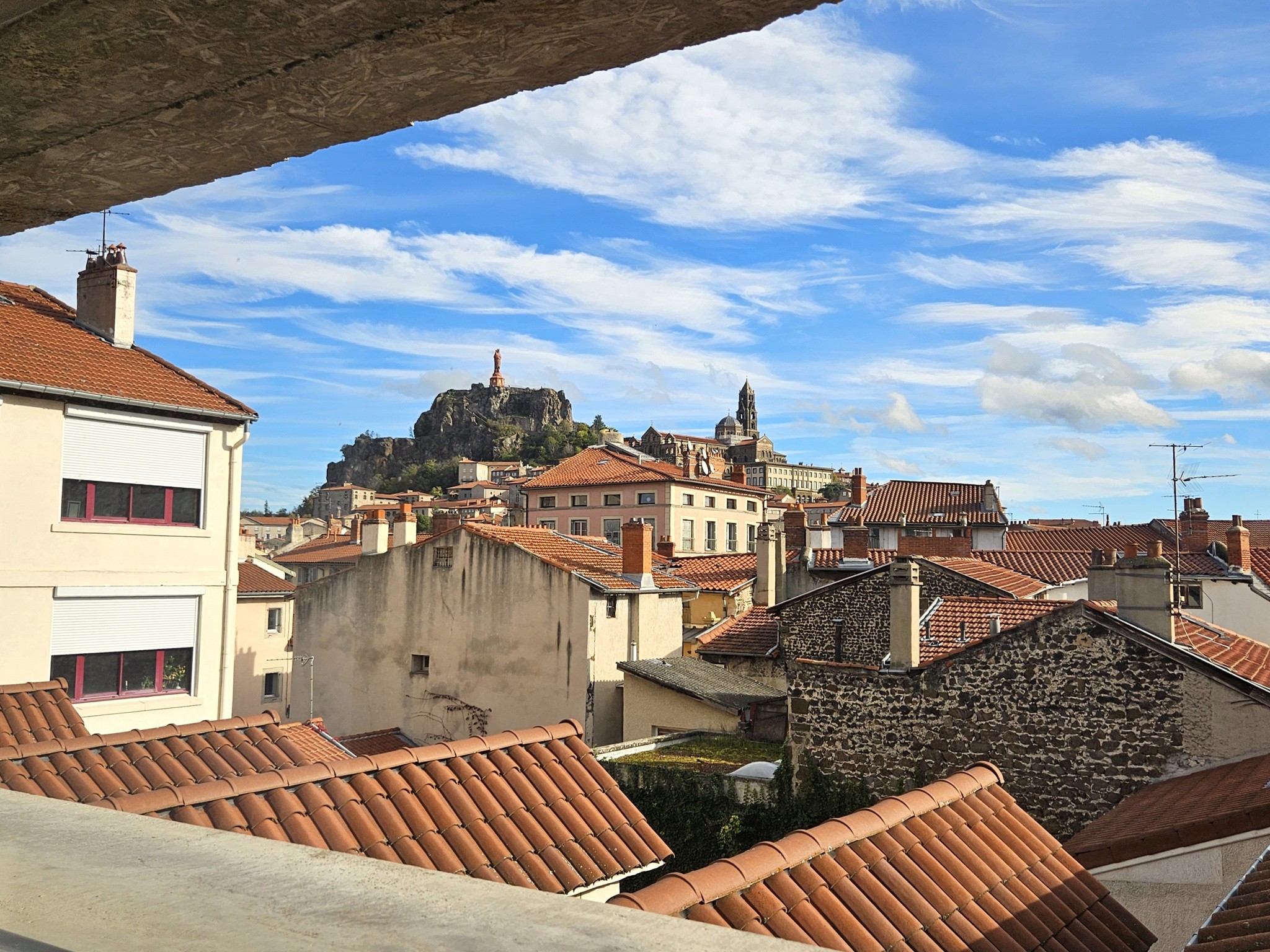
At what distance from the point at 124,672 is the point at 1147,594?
1394cm

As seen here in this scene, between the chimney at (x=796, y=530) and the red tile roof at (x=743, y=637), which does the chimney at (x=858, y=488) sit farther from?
the red tile roof at (x=743, y=637)

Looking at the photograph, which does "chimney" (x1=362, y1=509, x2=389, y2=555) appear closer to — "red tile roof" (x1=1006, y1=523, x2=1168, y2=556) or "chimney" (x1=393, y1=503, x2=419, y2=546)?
"chimney" (x1=393, y1=503, x2=419, y2=546)

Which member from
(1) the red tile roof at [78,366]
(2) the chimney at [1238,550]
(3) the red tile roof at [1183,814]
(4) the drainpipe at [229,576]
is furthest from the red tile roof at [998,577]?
(1) the red tile roof at [78,366]

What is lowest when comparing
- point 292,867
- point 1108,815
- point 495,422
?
point 1108,815

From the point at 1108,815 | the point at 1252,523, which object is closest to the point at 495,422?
the point at 1252,523

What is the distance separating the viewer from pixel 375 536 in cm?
2575

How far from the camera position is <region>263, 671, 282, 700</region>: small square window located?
3069 centimetres

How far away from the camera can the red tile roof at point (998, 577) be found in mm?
20641

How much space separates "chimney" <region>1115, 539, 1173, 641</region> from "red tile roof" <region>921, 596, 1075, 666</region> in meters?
1.35

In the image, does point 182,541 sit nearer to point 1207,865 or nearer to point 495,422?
point 1207,865

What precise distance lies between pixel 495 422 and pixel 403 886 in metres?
135

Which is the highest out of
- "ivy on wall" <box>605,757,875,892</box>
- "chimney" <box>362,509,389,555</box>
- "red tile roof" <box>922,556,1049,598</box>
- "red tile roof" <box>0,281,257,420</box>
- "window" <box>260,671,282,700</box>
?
"red tile roof" <box>0,281,257,420</box>

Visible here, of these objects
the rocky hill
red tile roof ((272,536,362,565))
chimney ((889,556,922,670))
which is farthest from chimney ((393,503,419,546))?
the rocky hill

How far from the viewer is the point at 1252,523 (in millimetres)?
60938
